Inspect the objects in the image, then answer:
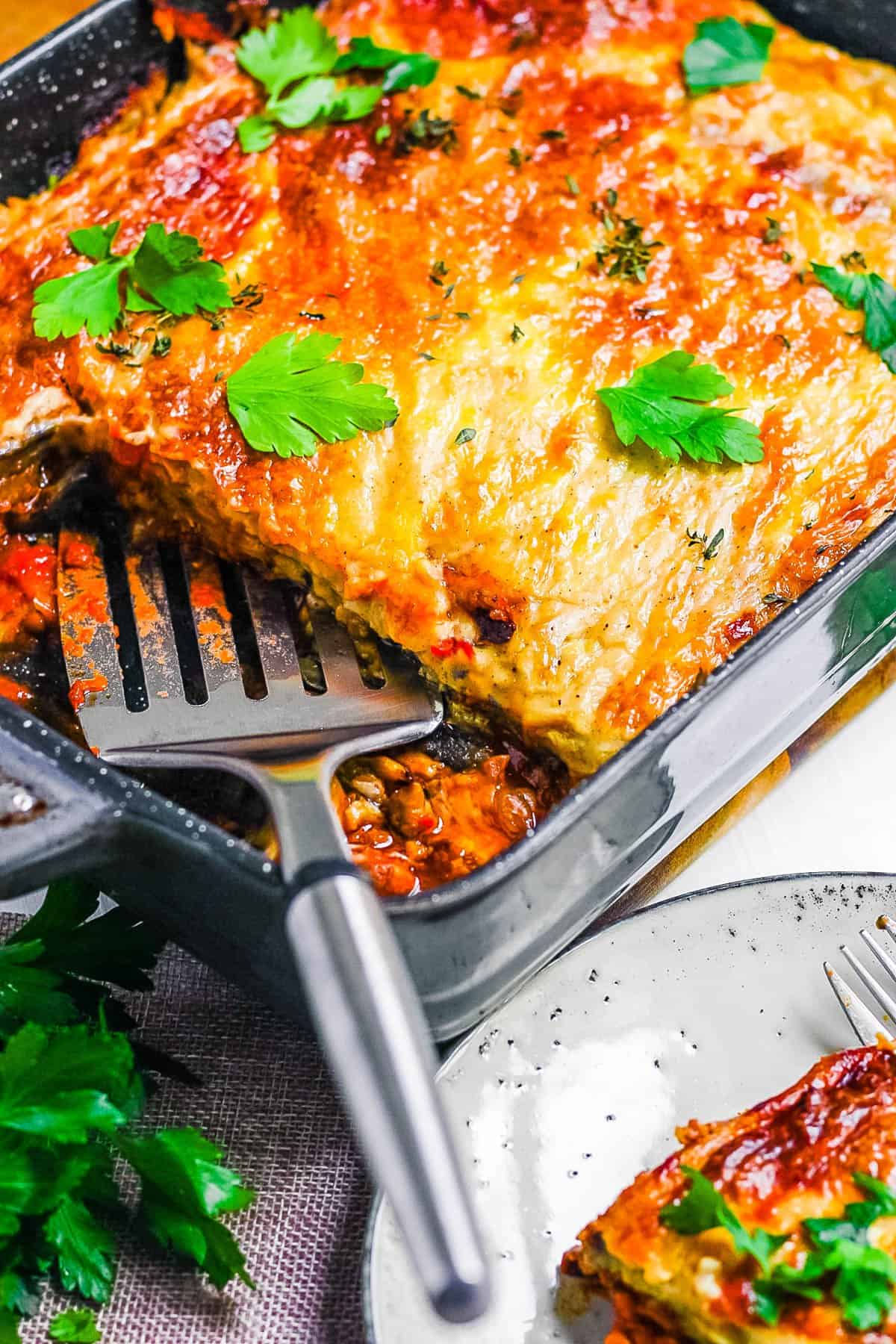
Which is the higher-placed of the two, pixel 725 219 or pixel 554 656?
pixel 725 219

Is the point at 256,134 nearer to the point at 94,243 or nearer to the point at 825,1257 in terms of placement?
the point at 94,243

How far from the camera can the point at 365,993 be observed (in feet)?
4.82

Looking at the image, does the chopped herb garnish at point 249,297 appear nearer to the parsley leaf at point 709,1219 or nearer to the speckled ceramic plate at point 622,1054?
the speckled ceramic plate at point 622,1054

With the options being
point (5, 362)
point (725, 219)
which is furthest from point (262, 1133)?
point (725, 219)

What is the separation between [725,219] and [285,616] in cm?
100

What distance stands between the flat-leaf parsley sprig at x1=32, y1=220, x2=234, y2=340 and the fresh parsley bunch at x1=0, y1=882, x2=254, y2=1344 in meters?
1.10

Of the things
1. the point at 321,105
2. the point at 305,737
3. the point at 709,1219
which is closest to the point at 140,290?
the point at 321,105

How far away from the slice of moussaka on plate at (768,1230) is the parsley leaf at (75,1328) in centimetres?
58

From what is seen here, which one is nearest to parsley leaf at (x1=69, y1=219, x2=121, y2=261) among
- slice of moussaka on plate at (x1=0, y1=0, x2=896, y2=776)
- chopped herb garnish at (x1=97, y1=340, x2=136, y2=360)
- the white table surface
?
slice of moussaka on plate at (x1=0, y1=0, x2=896, y2=776)

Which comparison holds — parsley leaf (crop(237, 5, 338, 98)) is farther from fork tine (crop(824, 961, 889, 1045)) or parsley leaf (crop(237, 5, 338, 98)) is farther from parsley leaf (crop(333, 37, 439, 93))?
fork tine (crop(824, 961, 889, 1045))

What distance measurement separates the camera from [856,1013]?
1.96 m

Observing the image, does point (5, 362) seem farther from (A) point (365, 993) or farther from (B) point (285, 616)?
(A) point (365, 993)

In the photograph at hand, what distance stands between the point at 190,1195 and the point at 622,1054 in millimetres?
591

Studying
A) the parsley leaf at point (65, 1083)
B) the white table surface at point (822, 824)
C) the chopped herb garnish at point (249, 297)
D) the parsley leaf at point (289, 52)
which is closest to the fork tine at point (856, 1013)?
the white table surface at point (822, 824)
